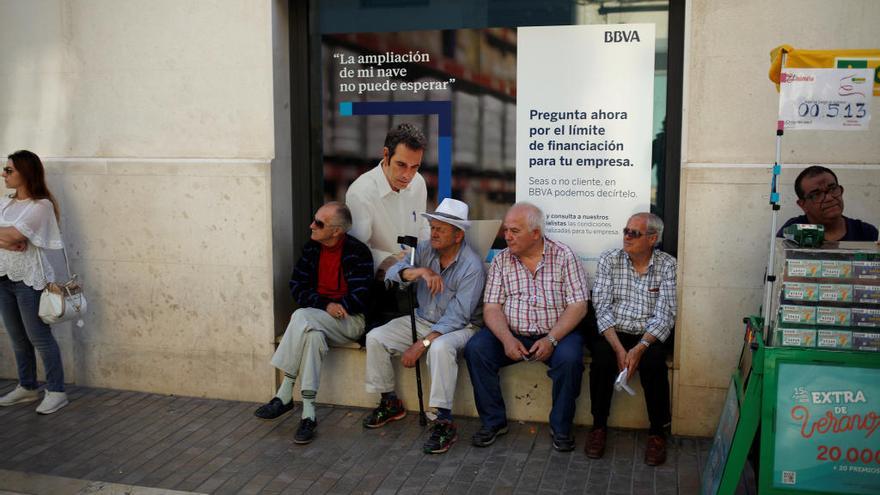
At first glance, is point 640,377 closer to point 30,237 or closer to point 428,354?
point 428,354

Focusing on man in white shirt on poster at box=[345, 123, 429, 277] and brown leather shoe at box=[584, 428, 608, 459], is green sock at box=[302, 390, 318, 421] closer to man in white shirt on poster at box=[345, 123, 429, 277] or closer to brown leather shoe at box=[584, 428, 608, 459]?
man in white shirt on poster at box=[345, 123, 429, 277]

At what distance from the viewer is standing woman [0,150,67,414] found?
5.81 meters

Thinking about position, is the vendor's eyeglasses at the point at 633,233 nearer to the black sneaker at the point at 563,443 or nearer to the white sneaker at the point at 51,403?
the black sneaker at the point at 563,443

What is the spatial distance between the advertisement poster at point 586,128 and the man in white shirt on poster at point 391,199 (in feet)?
2.42

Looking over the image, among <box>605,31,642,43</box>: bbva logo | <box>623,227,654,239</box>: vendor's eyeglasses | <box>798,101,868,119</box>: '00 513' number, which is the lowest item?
<box>623,227,654,239</box>: vendor's eyeglasses

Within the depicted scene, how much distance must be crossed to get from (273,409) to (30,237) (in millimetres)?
2010

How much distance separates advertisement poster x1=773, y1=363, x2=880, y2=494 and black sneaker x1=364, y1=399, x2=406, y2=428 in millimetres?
2530

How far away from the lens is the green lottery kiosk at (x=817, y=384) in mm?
3794

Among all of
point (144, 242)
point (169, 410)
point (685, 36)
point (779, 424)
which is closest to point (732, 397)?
point (779, 424)

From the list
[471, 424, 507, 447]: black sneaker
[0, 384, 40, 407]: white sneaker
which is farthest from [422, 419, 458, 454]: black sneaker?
[0, 384, 40, 407]: white sneaker

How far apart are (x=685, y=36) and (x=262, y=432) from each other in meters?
3.61

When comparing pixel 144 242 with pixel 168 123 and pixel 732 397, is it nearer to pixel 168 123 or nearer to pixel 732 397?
pixel 168 123

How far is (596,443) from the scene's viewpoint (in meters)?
5.04

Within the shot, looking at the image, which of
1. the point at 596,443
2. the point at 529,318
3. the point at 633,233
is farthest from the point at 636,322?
the point at 596,443
